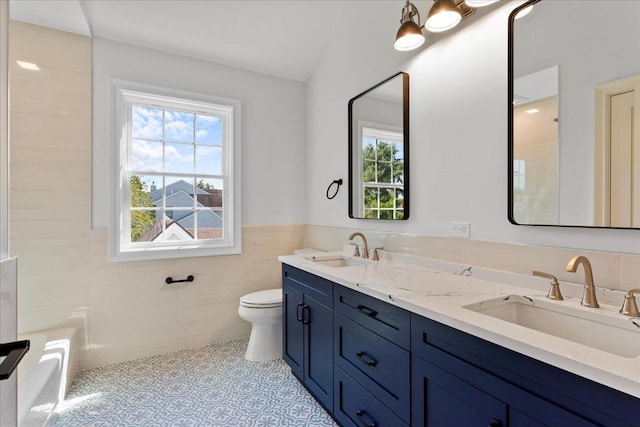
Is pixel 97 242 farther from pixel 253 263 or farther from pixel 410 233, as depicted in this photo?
pixel 410 233

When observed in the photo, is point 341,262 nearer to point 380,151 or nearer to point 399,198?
point 399,198

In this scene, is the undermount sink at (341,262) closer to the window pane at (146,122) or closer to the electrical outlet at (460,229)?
the electrical outlet at (460,229)

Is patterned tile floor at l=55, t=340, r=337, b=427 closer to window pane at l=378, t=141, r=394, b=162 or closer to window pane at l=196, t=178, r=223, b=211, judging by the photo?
window pane at l=196, t=178, r=223, b=211

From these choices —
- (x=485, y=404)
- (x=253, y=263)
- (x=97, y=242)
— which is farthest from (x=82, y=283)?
(x=485, y=404)

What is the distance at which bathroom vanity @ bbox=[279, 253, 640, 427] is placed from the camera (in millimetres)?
770

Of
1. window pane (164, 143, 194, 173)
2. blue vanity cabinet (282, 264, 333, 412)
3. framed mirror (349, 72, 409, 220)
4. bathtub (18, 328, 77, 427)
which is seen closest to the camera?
bathtub (18, 328, 77, 427)

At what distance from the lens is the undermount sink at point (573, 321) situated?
1008 millimetres

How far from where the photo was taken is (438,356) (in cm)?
112

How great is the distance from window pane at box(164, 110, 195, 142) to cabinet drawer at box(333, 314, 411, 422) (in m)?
2.16

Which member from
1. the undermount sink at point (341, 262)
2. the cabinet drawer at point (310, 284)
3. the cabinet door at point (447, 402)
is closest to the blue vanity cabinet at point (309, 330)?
the cabinet drawer at point (310, 284)

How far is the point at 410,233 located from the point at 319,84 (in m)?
1.84

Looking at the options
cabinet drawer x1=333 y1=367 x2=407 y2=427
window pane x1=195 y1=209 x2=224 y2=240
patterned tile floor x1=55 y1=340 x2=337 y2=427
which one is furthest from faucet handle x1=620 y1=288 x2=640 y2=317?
window pane x1=195 y1=209 x2=224 y2=240

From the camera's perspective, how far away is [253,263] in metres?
3.08

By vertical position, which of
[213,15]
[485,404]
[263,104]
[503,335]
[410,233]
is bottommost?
[485,404]
